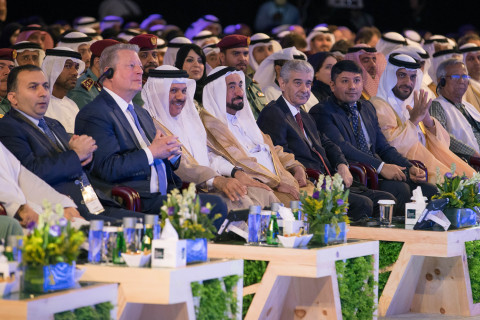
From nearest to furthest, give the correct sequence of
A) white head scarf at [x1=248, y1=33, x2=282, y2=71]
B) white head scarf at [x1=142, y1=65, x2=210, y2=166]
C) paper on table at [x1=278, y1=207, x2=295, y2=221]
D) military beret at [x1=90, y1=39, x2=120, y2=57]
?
paper on table at [x1=278, y1=207, x2=295, y2=221] < white head scarf at [x1=142, y1=65, x2=210, y2=166] < military beret at [x1=90, y1=39, x2=120, y2=57] < white head scarf at [x1=248, y1=33, x2=282, y2=71]

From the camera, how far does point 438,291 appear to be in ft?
20.5

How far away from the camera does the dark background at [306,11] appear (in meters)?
13.0

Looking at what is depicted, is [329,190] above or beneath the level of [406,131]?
beneath

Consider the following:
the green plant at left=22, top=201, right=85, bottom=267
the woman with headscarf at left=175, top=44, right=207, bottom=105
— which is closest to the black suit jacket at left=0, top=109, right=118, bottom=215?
the green plant at left=22, top=201, right=85, bottom=267

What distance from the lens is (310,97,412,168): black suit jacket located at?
7652mm

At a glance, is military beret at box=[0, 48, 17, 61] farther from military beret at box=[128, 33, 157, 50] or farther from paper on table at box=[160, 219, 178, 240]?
paper on table at box=[160, 219, 178, 240]

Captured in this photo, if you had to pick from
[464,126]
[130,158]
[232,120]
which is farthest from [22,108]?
[464,126]

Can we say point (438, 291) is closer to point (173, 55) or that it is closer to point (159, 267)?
point (159, 267)

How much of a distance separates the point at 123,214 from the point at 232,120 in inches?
70.0

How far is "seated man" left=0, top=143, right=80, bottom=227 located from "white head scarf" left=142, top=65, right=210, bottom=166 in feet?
4.72

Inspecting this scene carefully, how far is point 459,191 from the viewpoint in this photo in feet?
20.6

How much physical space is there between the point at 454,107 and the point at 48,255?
599cm

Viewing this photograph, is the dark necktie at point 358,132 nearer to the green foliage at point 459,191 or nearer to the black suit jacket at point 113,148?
the green foliage at point 459,191

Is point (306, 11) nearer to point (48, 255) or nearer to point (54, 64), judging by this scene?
point (54, 64)
